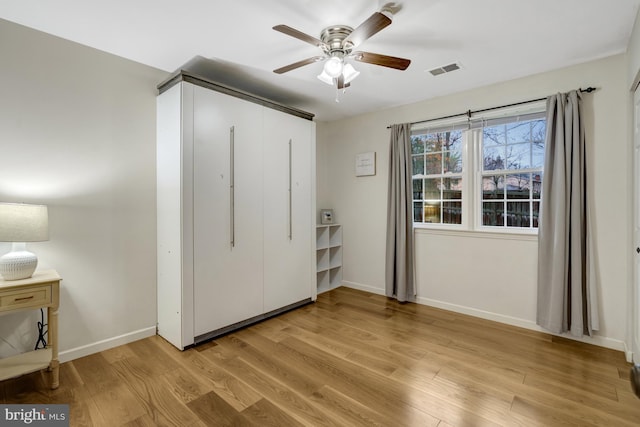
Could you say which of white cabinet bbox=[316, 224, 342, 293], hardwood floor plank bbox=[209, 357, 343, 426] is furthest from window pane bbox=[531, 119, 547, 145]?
hardwood floor plank bbox=[209, 357, 343, 426]

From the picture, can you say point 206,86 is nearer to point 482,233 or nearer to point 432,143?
point 432,143

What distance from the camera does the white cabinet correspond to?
14.4 ft

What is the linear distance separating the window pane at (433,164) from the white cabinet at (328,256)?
5.14 feet

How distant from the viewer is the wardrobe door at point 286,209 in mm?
3291

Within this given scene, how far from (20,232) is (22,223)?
6 cm

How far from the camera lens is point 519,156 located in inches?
125

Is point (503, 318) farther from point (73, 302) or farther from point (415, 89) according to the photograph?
point (73, 302)

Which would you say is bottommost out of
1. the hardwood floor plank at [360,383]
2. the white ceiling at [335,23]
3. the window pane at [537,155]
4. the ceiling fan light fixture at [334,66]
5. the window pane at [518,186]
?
the hardwood floor plank at [360,383]

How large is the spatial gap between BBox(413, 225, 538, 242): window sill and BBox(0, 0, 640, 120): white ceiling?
1613 mm

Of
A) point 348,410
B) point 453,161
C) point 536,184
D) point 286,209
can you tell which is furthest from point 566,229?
point 286,209

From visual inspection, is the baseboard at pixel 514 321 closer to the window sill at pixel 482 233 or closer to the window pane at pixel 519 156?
the window sill at pixel 482 233

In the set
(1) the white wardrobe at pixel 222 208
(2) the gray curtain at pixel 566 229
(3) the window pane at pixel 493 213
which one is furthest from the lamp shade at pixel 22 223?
(2) the gray curtain at pixel 566 229

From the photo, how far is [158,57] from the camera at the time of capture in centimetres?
263

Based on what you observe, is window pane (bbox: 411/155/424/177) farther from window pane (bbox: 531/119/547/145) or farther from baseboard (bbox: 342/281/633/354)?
baseboard (bbox: 342/281/633/354)
